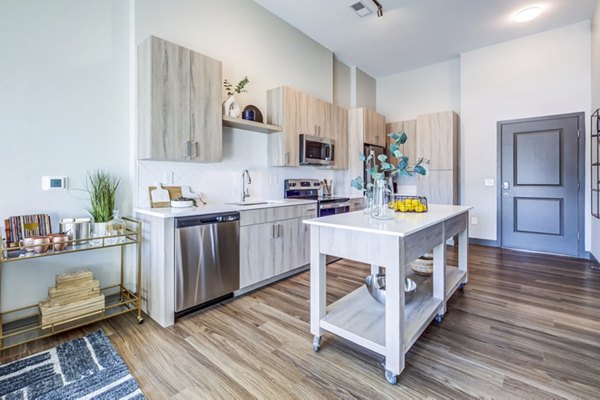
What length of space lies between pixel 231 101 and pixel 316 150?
57.1 inches

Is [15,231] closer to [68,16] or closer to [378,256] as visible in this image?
[68,16]

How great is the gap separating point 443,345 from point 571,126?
4.22 meters

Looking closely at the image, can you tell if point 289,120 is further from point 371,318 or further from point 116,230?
point 371,318

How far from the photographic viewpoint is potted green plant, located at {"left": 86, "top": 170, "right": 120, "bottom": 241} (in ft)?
7.51

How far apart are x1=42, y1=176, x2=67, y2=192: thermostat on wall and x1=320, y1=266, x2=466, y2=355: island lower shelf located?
7.46 feet

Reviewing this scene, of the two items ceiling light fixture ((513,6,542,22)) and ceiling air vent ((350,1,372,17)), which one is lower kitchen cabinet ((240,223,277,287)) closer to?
ceiling air vent ((350,1,372,17))

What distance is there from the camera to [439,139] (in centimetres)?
499

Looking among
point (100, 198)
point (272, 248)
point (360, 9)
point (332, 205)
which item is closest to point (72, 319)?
point (100, 198)

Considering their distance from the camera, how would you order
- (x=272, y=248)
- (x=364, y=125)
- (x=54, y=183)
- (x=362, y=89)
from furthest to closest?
(x=362, y=89) → (x=364, y=125) → (x=272, y=248) → (x=54, y=183)

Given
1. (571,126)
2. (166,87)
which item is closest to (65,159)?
(166,87)

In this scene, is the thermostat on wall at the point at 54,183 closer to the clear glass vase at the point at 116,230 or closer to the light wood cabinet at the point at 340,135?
the clear glass vase at the point at 116,230

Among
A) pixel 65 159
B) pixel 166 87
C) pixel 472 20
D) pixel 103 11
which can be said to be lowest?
pixel 65 159

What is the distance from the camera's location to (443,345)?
6.40ft

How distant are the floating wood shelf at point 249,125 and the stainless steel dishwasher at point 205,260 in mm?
1060
